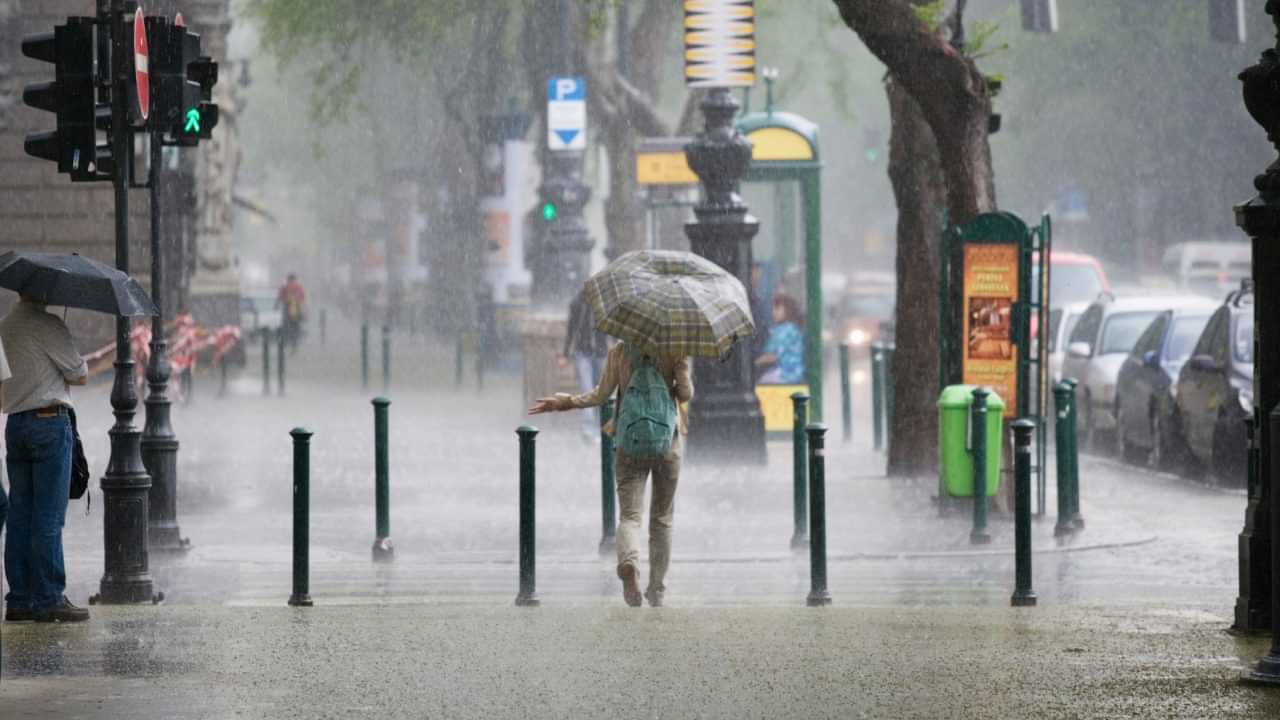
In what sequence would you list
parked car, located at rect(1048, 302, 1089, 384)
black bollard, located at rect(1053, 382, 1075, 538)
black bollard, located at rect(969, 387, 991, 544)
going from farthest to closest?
parked car, located at rect(1048, 302, 1089, 384)
black bollard, located at rect(1053, 382, 1075, 538)
black bollard, located at rect(969, 387, 991, 544)

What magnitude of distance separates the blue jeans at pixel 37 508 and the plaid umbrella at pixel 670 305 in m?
2.55

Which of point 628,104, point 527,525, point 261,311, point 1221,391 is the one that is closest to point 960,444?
point 1221,391

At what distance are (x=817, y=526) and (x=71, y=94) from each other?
4.39 meters

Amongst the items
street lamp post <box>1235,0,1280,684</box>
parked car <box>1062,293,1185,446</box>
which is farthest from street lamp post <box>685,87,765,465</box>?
street lamp post <box>1235,0,1280,684</box>

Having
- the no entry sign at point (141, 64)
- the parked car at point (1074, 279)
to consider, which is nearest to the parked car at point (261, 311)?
the parked car at point (1074, 279)

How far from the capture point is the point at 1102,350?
26094mm

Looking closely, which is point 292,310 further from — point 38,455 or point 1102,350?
point 38,455

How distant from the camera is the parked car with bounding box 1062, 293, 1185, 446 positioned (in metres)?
25.4

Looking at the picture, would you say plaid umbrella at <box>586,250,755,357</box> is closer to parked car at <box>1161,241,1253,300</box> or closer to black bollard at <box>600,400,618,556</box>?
black bollard at <box>600,400,618,556</box>

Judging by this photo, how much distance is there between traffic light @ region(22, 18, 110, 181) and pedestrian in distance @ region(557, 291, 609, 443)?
11.2 metres

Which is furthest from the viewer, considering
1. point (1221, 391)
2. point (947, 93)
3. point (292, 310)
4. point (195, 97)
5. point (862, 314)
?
point (292, 310)

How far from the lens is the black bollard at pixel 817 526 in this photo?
42.0ft

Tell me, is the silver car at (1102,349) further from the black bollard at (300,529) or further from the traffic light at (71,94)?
the traffic light at (71,94)

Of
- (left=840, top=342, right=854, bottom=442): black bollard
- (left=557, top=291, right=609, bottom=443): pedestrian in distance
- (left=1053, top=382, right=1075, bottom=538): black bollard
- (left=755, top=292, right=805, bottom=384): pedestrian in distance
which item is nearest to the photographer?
(left=1053, top=382, right=1075, bottom=538): black bollard
